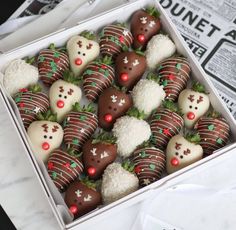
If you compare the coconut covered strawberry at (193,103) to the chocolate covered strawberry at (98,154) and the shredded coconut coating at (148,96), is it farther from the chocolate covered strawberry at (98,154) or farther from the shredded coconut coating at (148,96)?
the chocolate covered strawberry at (98,154)

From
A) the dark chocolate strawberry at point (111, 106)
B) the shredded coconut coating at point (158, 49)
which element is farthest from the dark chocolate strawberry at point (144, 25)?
the dark chocolate strawberry at point (111, 106)

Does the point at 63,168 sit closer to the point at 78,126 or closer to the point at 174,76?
the point at 78,126

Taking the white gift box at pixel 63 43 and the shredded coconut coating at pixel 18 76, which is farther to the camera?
the shredded coconut coating at pixel 18 76

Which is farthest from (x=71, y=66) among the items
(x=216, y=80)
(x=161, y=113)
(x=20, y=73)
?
(x=216, y=80)

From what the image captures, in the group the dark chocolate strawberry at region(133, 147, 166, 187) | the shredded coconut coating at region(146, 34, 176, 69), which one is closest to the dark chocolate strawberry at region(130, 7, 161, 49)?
the shredded coconut coating at region(146, 34, 176, 69)

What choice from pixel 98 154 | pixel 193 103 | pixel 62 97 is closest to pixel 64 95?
pixel 62 97

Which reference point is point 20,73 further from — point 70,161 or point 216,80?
point 216,80
